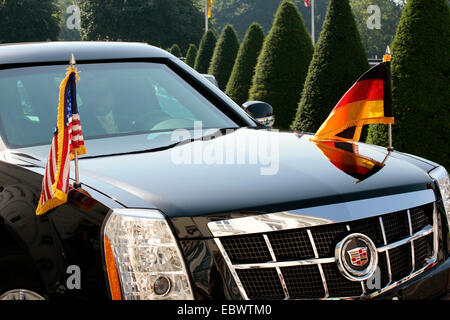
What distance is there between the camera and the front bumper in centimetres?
266

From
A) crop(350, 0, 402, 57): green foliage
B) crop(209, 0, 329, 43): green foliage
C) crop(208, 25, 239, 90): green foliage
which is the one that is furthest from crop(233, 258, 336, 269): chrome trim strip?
crop(209, 0, 329, 43): green foliage

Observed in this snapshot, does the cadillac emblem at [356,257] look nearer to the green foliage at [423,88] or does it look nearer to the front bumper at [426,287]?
the front bumper at [426,287]

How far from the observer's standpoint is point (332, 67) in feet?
39.5

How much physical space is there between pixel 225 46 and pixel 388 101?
20503mm

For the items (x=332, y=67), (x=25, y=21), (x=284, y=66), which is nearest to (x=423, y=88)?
(x=332, y=67)

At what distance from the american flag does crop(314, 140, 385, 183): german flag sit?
1.14 meters

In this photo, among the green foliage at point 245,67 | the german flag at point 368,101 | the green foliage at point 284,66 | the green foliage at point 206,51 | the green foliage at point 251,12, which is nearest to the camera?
the german flag at point 368,101

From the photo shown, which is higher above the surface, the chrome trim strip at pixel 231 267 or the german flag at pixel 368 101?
the german flag at pixel 368 101

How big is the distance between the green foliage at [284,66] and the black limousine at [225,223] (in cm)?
1153

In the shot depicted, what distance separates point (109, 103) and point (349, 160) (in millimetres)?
1653

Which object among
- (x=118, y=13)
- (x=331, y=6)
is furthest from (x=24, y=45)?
(x=118, y=13)

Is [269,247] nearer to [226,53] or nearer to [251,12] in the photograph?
[226,53]

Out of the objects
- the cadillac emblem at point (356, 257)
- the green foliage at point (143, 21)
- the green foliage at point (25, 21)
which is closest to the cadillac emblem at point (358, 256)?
the cadillac emblem at point (356, 257)

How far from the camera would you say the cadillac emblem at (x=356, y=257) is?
253 centimetres
